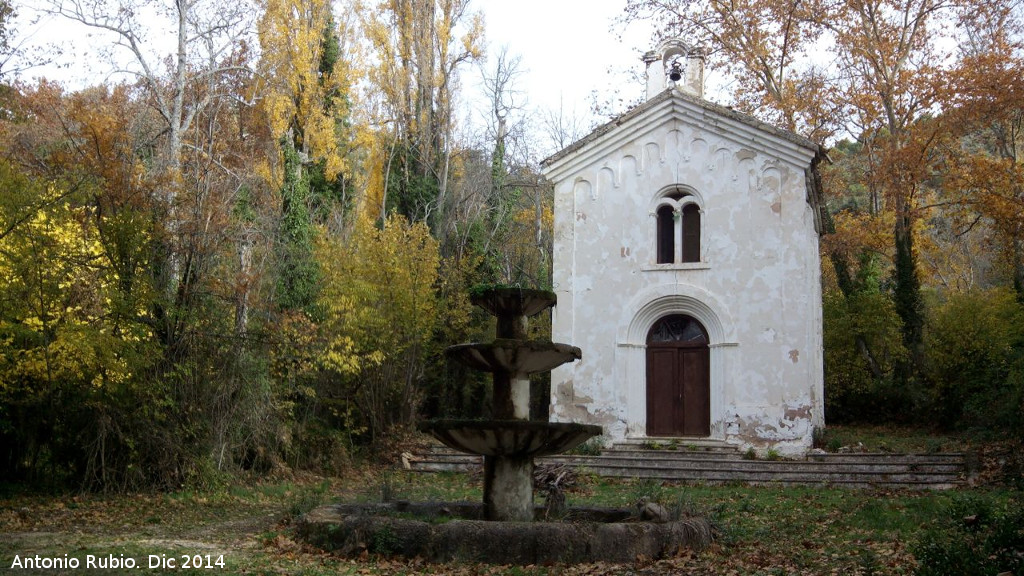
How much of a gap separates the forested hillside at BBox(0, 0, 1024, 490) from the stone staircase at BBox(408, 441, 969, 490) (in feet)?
6.34

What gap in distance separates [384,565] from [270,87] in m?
20.1

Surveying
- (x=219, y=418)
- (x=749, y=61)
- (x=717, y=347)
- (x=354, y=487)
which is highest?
(x=749, y=61)

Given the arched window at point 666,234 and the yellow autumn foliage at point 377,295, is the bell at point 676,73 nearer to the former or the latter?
the arched window at point 666,234

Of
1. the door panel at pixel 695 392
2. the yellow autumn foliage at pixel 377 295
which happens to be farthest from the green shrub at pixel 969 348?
the yellow autumn foliage at pixel 377 295

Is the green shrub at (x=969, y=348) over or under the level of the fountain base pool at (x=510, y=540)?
over

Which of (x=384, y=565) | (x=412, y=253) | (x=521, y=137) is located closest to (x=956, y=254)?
(x=521, y=137)

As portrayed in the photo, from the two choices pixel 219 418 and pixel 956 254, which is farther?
pixel 956 254

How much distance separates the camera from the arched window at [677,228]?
21.5 m

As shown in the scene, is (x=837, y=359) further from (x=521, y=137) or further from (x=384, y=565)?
(x=384, y=565)

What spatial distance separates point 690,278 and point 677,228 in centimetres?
126

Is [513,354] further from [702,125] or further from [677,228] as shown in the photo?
[702,125]

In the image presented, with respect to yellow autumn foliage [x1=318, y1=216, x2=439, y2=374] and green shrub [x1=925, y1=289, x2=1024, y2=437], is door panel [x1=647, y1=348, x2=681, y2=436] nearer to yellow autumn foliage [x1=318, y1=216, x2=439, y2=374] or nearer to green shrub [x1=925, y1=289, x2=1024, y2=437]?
yellow autumn foliage [x1=318, y1=216, x2=439, y2=374]

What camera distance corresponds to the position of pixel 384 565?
30.1ft

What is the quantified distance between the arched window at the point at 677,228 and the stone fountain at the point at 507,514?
10.9m
